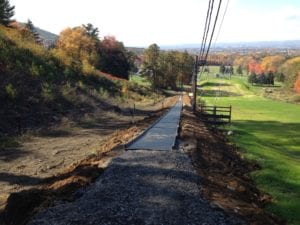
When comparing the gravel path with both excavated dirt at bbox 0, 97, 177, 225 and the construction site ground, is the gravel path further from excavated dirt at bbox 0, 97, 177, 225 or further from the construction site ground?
Answer: excavated dirt at bbox 0, 97, 177, 225

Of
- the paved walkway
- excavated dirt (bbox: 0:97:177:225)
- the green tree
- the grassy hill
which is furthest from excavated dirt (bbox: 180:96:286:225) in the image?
the green tree

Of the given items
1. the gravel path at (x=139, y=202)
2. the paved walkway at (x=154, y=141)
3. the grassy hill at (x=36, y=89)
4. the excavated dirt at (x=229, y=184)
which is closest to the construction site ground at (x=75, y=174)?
the excavated dirt at (x=229, y=184)

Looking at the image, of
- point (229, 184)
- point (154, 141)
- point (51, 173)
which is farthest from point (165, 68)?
point (229, 184)

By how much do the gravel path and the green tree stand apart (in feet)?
381

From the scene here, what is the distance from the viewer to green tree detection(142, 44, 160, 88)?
136625mm

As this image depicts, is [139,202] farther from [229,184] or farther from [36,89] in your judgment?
[36,89]

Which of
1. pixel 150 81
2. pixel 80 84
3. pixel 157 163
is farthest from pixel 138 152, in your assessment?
pixel 150 81

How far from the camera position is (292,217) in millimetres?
13477

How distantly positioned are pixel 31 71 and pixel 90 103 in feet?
27.7

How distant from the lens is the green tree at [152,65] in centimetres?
13662

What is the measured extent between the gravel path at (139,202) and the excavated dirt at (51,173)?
1.85 ft

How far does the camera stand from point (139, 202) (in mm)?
11586

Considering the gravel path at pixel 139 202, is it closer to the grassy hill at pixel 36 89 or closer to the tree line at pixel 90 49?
the grassy hill at pixel 36 89

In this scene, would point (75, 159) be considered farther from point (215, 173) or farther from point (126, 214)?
point (126, 214)
